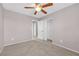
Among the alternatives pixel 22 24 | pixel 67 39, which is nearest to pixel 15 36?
pixel 22 24

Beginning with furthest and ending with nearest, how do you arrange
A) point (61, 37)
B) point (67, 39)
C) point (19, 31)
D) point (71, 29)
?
point (19, 31) < point (61, 37) < point (67, 39) < point (71, 29)

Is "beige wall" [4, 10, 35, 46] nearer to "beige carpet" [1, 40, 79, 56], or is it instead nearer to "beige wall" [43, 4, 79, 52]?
"beige carpet" [1, 40, 79, 56]

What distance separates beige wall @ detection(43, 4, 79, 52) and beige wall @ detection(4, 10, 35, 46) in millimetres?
2537

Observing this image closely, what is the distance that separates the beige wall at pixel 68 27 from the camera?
125 inches

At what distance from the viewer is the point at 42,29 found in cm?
648

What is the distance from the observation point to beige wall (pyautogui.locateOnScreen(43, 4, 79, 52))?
10.4ft

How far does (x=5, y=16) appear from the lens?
416cm

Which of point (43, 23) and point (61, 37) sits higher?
point (43, 23)

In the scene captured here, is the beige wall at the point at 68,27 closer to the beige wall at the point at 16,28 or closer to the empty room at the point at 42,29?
the empty room at the point at 42,29

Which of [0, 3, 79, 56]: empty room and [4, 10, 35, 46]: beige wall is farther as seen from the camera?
[4, 10, 35, 46]: beige wall

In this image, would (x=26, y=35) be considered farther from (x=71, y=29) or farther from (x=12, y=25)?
(x=71, y=29)

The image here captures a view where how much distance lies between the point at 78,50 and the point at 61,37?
1174 millimetres

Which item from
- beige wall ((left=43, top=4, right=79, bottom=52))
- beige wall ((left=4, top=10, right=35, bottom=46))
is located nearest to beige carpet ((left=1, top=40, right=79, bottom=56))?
beige wall ((left=43, top=4, right=79, bottom=52))

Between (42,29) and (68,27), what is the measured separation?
3156mm
